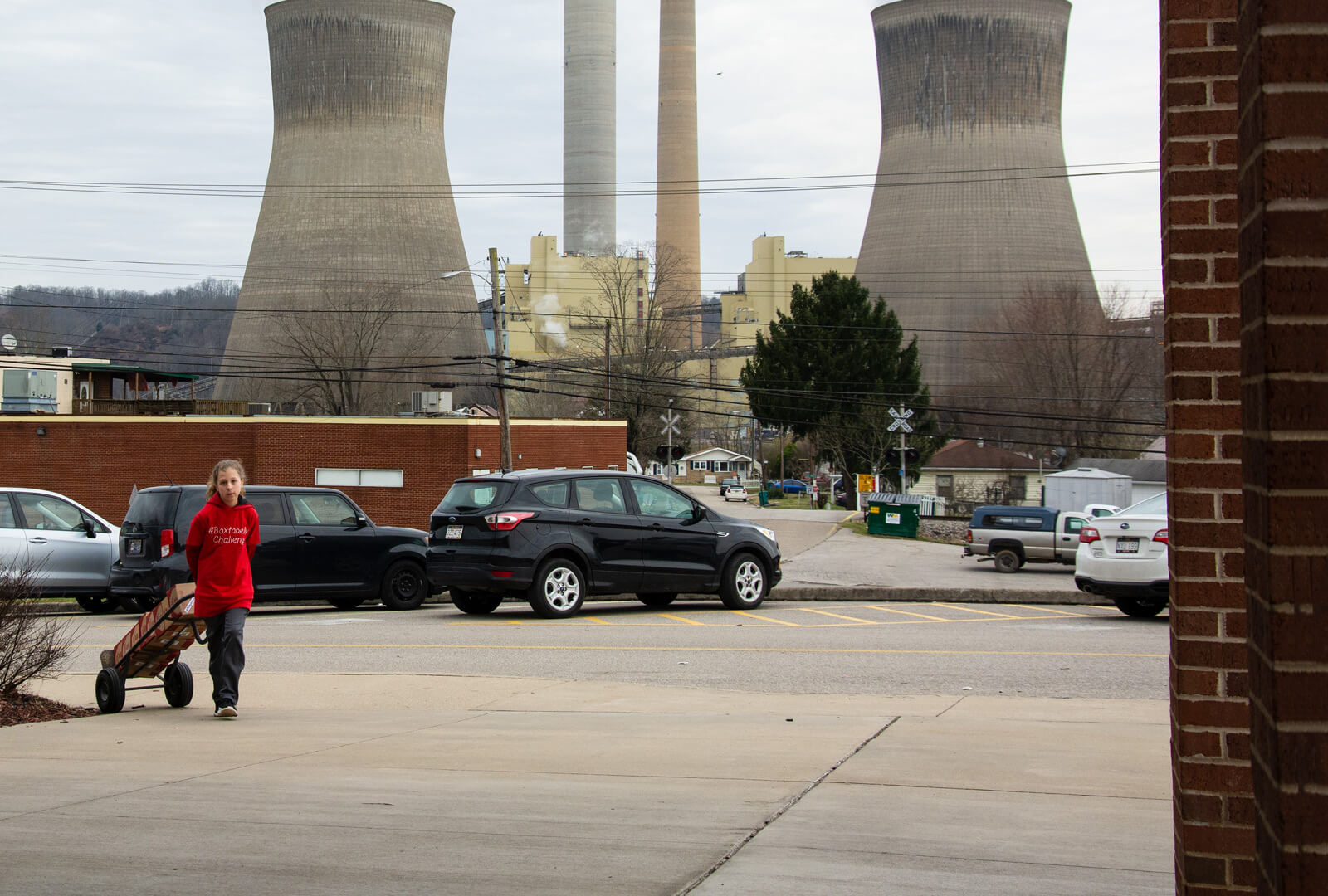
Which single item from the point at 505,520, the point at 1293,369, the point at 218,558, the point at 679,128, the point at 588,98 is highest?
the point at 588,98

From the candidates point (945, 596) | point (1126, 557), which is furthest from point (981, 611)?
point (1126, 557)

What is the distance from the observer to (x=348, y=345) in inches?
2435

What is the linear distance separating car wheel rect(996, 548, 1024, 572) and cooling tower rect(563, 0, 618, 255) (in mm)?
89189

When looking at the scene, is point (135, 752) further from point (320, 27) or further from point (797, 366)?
point (797, 366)

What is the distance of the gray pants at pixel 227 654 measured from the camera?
25.6 feet

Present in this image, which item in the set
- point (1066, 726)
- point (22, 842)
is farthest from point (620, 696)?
point (22, 842)

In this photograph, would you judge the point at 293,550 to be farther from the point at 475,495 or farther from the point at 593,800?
the point at 593,800

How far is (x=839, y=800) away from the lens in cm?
536

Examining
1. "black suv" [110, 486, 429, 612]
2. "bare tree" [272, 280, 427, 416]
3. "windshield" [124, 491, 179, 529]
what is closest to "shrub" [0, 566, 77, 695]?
"black suv" [110, 486, 429, 612]

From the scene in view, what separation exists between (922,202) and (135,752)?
6281cm

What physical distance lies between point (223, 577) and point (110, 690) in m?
1.03

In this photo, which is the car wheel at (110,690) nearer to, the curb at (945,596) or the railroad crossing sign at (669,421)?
the curb at (945,596)

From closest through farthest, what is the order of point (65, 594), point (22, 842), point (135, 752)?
point (22, 842) → point (135, 752) → point (65, 594)

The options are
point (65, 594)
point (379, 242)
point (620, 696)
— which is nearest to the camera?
point (620, 696)
